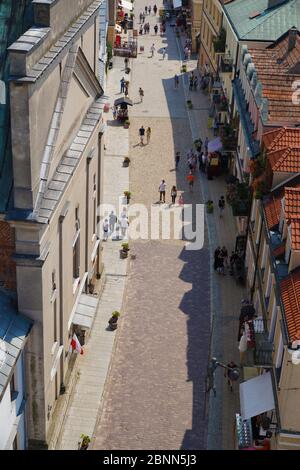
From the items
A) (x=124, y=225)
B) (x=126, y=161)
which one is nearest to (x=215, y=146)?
(x=126, y=161)

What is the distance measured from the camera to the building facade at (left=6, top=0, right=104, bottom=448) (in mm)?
24688

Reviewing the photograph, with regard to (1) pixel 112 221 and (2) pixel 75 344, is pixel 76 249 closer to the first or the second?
(2) pixel 75 344

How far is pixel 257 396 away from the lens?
32.5 meters

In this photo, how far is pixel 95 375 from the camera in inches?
1441

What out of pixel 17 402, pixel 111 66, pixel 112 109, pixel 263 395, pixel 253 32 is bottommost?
pixel 17 402

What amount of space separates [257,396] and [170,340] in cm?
802

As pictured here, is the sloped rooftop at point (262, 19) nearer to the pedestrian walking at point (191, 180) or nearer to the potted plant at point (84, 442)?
the pedestrian walking at point (191, 180)

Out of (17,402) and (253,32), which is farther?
(253,32)

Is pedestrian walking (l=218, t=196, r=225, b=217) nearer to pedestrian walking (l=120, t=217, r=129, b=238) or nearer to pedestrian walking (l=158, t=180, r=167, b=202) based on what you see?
pedestrian walking (l=158, t=180, r=167, b=202)

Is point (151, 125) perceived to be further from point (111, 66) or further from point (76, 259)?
point (76, 259)

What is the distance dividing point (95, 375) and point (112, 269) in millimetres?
10286

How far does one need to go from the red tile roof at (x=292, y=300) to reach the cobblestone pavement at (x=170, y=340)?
22.6 feet

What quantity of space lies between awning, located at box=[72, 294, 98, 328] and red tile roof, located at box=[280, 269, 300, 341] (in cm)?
949

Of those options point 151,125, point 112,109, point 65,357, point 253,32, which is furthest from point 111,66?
point 65,357
